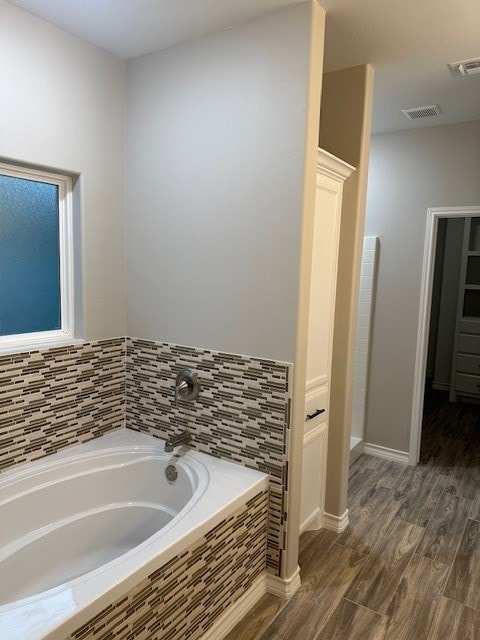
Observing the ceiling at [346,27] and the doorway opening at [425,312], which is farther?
the doorway opening at [425,312]

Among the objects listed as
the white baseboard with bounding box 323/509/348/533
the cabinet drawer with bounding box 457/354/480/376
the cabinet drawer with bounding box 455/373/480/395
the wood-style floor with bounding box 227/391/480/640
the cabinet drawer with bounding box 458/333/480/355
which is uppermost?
the cabinet drawer with bounding box 458/333/480/355

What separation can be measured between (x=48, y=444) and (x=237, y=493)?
103 cm

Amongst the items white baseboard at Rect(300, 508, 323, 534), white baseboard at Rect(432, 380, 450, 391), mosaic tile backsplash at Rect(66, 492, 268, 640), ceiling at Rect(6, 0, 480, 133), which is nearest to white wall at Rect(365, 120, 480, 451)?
ceiling at Rect(6, 0, 480, 133)

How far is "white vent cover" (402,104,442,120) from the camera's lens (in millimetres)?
2981

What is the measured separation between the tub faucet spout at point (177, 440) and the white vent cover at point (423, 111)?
8.40ft

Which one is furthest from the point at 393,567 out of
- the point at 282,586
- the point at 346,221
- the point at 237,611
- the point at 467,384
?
the point at 467,384

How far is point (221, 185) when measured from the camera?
2.15 metres

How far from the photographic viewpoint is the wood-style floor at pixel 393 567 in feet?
6.38

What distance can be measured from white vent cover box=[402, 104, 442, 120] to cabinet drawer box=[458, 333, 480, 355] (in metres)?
2.86

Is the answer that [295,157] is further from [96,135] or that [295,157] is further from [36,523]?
[36,523]

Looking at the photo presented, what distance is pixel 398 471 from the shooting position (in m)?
3.41

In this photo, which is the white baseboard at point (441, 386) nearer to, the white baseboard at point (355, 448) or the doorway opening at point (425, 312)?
the doorway opening at point (425, 312)

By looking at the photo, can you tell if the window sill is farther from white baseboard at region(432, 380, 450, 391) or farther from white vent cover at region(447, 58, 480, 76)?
white baseboard at region(432, 380, 450, 391)

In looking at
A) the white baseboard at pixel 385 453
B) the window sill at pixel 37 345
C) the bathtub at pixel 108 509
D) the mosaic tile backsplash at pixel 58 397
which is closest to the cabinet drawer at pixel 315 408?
the bathtub at pixel 108 509
